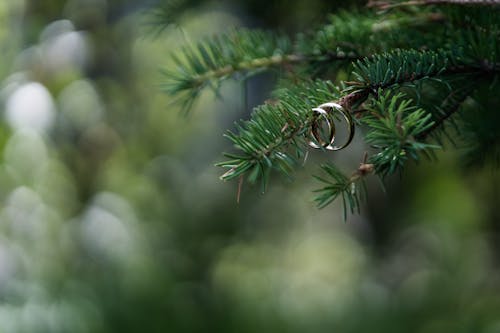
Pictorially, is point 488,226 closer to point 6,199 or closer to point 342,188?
point 6,199

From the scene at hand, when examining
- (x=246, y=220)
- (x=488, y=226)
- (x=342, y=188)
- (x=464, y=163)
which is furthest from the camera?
(x=488, y=226)

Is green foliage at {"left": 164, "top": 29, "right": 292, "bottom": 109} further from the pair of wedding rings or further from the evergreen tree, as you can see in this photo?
the pair of wedding rings

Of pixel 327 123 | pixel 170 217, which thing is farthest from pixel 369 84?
pixel 170 217

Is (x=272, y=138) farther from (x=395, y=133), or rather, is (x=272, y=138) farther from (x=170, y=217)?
(x=170, y=217)

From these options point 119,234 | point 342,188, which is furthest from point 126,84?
point 342,188

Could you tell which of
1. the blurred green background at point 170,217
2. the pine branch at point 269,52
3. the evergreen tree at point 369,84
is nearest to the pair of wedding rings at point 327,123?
the evergreen tree at point 369,84

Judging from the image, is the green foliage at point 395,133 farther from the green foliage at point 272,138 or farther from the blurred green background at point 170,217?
the blurred green background at point 170,217

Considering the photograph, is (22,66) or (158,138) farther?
(158,138)

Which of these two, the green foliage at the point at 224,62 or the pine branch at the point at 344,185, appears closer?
the pine branch at the point at 344,185
